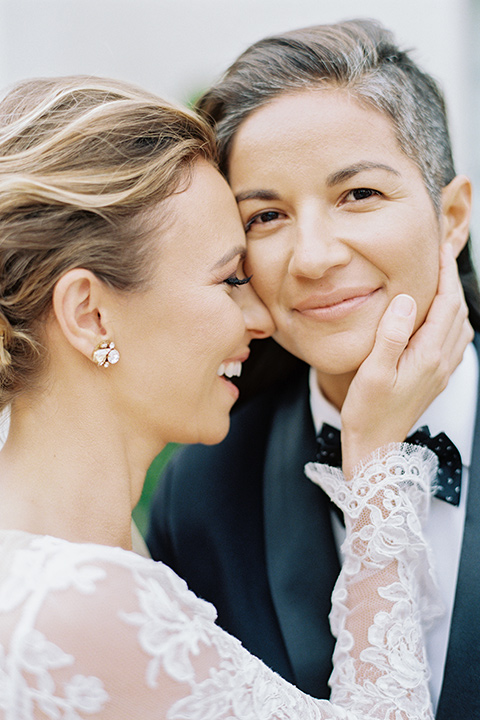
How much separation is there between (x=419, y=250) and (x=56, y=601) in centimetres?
149

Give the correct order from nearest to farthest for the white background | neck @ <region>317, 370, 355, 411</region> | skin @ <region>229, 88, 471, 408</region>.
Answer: skin @ <region>229, 88, 471, 408</region> → neck @ <region>317, 370, 355, 411</region> → the white background

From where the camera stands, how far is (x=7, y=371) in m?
1.93

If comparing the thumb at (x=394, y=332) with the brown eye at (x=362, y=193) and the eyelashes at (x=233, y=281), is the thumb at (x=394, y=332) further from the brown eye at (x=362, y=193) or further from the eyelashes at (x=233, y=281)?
the eyelashes at (x=233, y=281)

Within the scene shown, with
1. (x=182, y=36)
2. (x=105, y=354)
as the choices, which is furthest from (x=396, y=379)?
(x=182, y=36)

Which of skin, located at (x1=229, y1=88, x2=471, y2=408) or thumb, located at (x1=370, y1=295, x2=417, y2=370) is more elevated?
skin, located at (x1=229, y1=88, x2=471, y2=408)

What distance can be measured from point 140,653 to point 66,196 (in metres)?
1.09

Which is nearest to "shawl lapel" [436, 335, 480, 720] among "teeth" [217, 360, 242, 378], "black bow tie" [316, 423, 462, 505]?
"black bow tie" [316, 423, 462, 505]

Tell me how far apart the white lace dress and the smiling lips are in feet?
2.79

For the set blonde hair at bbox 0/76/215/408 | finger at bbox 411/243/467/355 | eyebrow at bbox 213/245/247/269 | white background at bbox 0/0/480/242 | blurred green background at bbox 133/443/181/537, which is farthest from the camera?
white background at bbox 0/0/480/242

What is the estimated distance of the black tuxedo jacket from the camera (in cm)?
213

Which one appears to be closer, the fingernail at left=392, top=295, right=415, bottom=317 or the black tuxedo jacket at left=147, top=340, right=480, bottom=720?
the black tuxedo jacket at left=147, top=340, right=480, bottom=720

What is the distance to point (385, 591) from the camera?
2021 millimetres

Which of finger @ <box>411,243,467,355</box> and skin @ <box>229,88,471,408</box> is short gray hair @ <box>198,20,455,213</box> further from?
finger @ <box>411,243,467,355</box>

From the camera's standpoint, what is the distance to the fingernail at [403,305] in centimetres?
229
